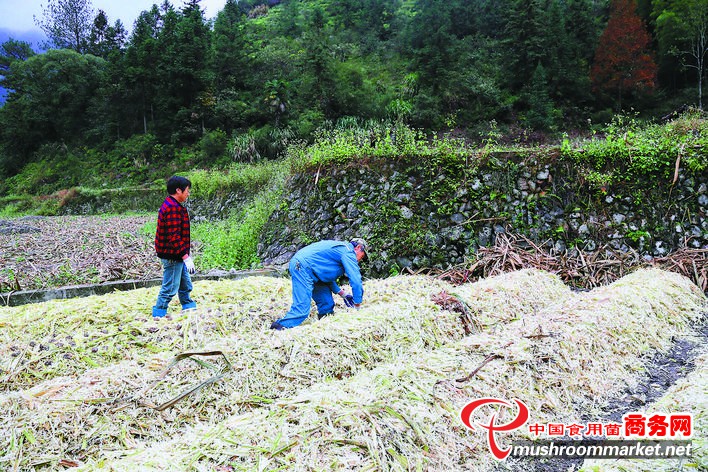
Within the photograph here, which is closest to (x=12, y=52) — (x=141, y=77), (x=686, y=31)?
(x=141, y=77)

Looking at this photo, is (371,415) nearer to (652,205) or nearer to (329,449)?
(329,449)

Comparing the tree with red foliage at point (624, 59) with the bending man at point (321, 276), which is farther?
the tree with red foliage at point (624, 59)

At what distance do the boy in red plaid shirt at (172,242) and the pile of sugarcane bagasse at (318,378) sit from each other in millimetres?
279

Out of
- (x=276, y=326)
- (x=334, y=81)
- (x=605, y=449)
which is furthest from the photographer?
(x=334, y=81)

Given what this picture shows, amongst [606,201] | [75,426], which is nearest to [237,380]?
[75,426]

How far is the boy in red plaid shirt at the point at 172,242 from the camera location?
394 centimetres

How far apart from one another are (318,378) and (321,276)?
4.41 ft

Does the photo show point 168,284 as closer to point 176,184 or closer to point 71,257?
point 176,184

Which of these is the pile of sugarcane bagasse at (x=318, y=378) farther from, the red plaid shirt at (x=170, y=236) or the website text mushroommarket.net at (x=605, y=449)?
the red plaid shirt at (x=170, y=236)

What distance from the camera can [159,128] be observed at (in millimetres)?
23656

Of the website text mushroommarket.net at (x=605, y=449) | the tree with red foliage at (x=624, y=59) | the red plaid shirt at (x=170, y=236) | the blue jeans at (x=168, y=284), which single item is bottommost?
the website text mushroommarket.net at (x=605, y=449)

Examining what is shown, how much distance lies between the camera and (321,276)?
4000mm

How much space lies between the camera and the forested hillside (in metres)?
17.5

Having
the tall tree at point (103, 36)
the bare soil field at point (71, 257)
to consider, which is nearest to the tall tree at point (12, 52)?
the tall tree at point (103, 36)
